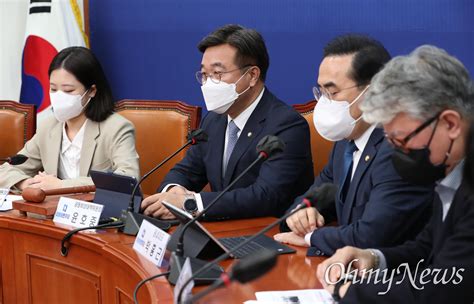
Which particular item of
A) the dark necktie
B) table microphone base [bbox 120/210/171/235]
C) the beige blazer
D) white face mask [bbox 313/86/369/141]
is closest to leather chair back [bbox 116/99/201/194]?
the beige blazer

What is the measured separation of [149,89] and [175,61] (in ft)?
0.84

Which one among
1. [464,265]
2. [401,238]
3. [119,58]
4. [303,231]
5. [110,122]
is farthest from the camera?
[119,58]

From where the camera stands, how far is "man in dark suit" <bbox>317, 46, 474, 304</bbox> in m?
1.30

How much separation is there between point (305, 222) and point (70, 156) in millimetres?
1293

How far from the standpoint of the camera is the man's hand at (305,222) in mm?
1860

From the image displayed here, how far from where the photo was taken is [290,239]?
6.08 feet

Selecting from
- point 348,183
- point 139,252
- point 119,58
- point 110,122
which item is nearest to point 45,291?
point 139,252

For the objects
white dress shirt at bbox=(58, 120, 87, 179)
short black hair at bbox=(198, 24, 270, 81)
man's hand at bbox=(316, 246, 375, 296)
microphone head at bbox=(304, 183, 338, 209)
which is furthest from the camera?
white dress shirt at bbox=(58, 120, 87, 179)

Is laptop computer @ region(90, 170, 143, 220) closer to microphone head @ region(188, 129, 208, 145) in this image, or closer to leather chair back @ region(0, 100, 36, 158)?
microphone head @ region(188, 129, 208, 145)

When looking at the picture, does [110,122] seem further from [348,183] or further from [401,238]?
[401,238]

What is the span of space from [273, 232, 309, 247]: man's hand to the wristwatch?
1.25 feet

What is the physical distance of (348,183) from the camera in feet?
6.49

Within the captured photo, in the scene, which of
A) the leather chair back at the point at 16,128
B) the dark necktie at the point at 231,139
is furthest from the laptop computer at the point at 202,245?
the leather chair back at the point at 16,128

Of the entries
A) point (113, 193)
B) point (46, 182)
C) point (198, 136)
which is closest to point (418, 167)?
point (198, 136)
